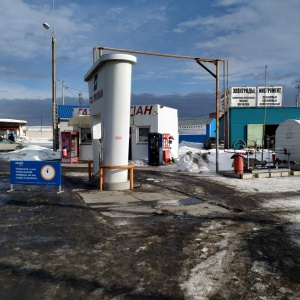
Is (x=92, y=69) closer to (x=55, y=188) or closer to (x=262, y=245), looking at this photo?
(x=55, y=188)

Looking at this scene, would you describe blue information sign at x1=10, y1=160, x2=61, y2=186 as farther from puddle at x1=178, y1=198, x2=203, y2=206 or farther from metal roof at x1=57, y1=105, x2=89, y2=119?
metal roof at x1=57, y1=105, x2=89, y2=119

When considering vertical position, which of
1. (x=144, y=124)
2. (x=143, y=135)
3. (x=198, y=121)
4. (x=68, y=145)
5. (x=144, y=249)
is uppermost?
(x=198, y=121)

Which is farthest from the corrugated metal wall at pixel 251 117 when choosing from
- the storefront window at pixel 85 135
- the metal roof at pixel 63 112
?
the storefront window at pixel 85 135

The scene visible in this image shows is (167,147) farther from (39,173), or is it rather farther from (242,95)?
(242,95)

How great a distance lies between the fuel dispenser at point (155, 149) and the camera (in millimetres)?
21438

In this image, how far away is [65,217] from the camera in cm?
760

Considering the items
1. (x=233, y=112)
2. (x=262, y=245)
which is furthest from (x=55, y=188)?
(x=233, y=112)

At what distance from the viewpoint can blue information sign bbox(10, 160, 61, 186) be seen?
1070 cm

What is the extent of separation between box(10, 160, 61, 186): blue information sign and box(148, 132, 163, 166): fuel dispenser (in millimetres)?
Result: 11397

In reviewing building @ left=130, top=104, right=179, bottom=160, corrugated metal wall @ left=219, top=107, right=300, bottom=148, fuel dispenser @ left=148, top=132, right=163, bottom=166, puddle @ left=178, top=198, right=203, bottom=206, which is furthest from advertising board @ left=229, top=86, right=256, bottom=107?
puddle @ left=178, top=198, right=203, bottom=206

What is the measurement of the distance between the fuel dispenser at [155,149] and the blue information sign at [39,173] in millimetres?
11397

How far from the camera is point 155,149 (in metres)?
21.6

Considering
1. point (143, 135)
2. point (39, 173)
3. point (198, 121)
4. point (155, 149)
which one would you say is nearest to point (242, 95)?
point (198, 121)

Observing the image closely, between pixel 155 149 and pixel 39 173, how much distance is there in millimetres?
11688
